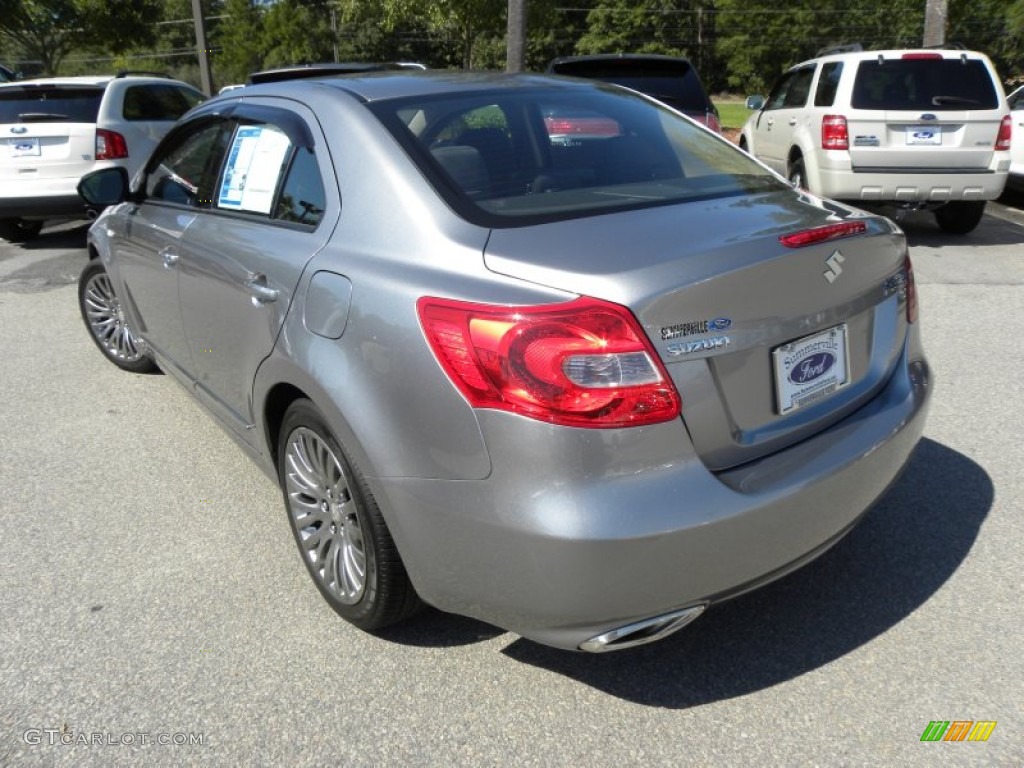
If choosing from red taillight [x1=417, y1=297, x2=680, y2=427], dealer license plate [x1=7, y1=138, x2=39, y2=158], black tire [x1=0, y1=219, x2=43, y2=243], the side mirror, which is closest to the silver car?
red taillight [x1=417, y1=297, x2=680, y2=427]

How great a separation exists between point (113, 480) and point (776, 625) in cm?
286

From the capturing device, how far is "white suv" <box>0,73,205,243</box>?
8602 mm

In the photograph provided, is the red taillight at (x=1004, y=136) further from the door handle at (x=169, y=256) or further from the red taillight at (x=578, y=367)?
the red taillight at (x=578, y=367)

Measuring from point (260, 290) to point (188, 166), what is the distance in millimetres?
1334

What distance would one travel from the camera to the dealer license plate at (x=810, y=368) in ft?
7.38

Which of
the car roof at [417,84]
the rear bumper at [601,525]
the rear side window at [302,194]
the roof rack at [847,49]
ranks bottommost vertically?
the rear bumper at [601,525]

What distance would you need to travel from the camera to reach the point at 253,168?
10.4ft

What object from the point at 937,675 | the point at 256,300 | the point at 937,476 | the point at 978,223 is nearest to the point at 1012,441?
the point at 937,476

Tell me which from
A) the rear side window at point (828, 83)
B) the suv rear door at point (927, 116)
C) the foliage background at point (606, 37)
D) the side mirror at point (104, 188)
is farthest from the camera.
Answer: the foliage background at point (606, 37)

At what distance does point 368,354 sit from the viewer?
229 cm

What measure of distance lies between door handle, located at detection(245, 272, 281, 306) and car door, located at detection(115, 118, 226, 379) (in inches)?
30.6

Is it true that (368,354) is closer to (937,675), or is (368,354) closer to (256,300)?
(256,300)

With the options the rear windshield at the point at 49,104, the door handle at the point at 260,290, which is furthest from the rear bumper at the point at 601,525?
the rear windshield at the point at 49,104

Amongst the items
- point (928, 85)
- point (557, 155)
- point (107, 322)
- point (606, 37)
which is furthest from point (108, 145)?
point (606, 37)
